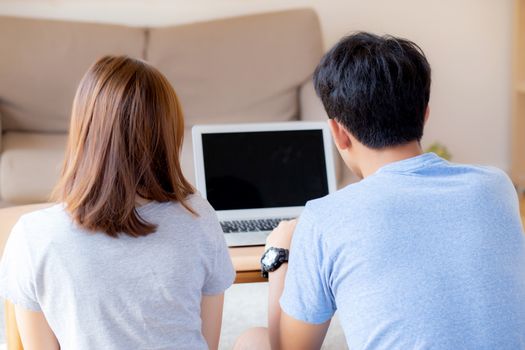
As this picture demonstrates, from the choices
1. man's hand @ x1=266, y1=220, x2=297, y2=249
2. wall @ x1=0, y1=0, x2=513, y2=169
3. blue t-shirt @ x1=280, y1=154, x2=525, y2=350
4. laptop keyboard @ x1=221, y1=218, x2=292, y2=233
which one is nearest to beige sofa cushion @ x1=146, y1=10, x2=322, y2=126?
wall @ x1=0, y1=0, x2=513, y2=169

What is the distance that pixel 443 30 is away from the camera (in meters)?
3.49

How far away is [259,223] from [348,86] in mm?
742

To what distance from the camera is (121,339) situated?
43.2 inches

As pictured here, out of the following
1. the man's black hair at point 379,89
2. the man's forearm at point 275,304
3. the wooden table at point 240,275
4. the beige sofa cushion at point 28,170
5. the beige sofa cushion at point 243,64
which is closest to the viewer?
the man's black hair at point 379,89

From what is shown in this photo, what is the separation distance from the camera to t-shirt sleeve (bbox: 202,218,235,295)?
1.19 metres

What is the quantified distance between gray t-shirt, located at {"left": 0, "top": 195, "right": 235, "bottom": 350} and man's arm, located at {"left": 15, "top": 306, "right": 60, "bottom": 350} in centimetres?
2

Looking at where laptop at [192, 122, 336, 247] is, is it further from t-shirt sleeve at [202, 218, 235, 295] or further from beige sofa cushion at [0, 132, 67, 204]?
beige sofa cushion at [0, 132, 67, 204]

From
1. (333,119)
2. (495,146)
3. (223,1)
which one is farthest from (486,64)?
(333,119)

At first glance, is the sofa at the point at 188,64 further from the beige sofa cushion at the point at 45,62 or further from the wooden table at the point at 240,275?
the wooden table at the point at 240,275

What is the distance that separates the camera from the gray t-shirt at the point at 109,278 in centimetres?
108

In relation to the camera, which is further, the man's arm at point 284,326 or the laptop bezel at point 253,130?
the laptop bezel at point 253,130

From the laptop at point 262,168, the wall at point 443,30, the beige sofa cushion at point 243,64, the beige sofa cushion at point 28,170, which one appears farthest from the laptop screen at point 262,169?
the wall at point 443,30

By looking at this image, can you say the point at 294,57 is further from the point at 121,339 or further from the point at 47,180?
the point at 121,339

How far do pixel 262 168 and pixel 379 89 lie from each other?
81cm
